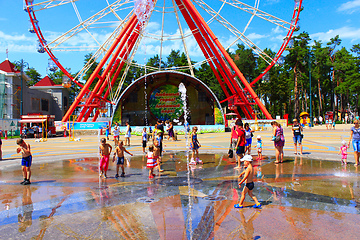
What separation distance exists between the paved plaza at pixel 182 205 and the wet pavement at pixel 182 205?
0.7 inches

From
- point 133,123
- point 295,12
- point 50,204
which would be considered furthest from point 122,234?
point 133,123

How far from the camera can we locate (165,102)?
162ft

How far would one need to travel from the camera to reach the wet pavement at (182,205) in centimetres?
464

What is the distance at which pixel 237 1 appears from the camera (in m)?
31.5

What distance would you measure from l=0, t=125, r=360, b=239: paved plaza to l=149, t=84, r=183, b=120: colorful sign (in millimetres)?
39032

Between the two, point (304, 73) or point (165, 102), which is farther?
point (304, 73)

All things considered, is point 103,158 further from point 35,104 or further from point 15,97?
point 35,104

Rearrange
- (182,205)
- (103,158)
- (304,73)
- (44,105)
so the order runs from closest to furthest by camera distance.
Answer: (182,205) → (103,158) → (44,105) → (304,73)

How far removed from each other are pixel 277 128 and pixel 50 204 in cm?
884

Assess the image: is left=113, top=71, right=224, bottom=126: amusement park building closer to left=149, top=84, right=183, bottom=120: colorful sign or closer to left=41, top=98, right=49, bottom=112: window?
left=149, top=84, right=183, bottom=120: colorful sign

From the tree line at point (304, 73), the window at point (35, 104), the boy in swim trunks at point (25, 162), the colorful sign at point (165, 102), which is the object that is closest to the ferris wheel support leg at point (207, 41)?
the colorful sign at point (165, 102)

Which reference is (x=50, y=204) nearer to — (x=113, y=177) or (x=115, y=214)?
(x=115, y=214)

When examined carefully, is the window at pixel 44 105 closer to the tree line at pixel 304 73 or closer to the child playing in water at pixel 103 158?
the tree line at pixel 304 73

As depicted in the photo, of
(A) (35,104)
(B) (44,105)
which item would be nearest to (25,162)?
(A) (35,104)
